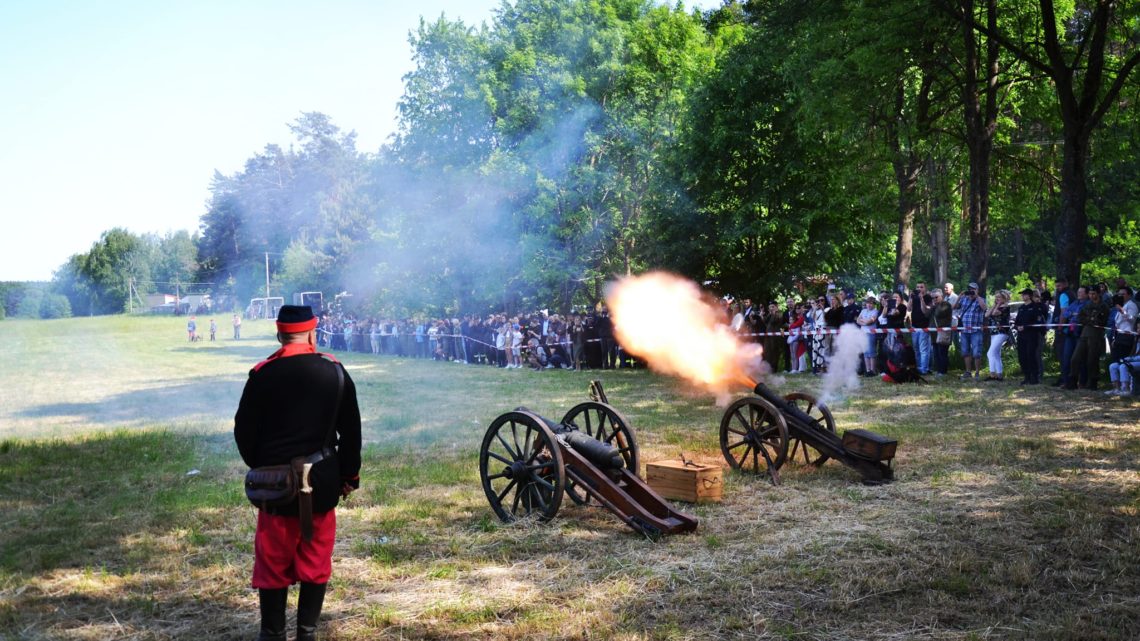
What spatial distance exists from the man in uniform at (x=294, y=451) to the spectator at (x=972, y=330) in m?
13.1

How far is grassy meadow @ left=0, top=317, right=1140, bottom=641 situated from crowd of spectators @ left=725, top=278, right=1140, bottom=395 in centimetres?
171

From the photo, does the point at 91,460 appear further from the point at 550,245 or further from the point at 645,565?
the point at 550,245

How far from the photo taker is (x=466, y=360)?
27453 mm

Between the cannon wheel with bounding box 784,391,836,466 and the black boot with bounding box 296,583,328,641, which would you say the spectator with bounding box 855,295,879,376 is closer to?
the cannon wheel with bounding box 784,391,836,466

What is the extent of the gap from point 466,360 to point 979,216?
1554cm

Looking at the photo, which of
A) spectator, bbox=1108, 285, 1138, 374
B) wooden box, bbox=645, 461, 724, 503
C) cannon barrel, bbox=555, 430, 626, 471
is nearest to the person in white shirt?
spectator, bbox=1108, 285, 1138, 374

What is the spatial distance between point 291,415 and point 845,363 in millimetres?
12313

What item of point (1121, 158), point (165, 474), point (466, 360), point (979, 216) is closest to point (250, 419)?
point (165, 474)

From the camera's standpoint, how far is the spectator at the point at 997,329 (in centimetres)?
1458

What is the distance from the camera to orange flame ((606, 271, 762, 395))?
9953 mm

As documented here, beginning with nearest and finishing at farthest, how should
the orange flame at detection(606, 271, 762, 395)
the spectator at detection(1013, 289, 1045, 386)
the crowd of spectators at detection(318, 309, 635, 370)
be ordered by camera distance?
the orange flame at detection(606, 271, 762, 395) → the spectator at detection(1013, 289, 1045, 386) → the crowd of spectators at detection(318, 309, 635, 370)

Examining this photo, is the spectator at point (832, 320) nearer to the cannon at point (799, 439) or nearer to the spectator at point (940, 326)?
the spectator at point (940, 326)

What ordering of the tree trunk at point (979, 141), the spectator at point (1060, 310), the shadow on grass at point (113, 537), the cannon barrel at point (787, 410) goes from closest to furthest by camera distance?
1. the shadow on grass at point (113, 537)
2. the cannon barrel at point (787, 410)
3. the spectator at point (1060, 310)
4. the tree trunk at point (979, 141)

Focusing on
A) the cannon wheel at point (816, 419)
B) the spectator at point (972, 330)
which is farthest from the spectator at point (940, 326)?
the cannon wheel at point (816, 419)
